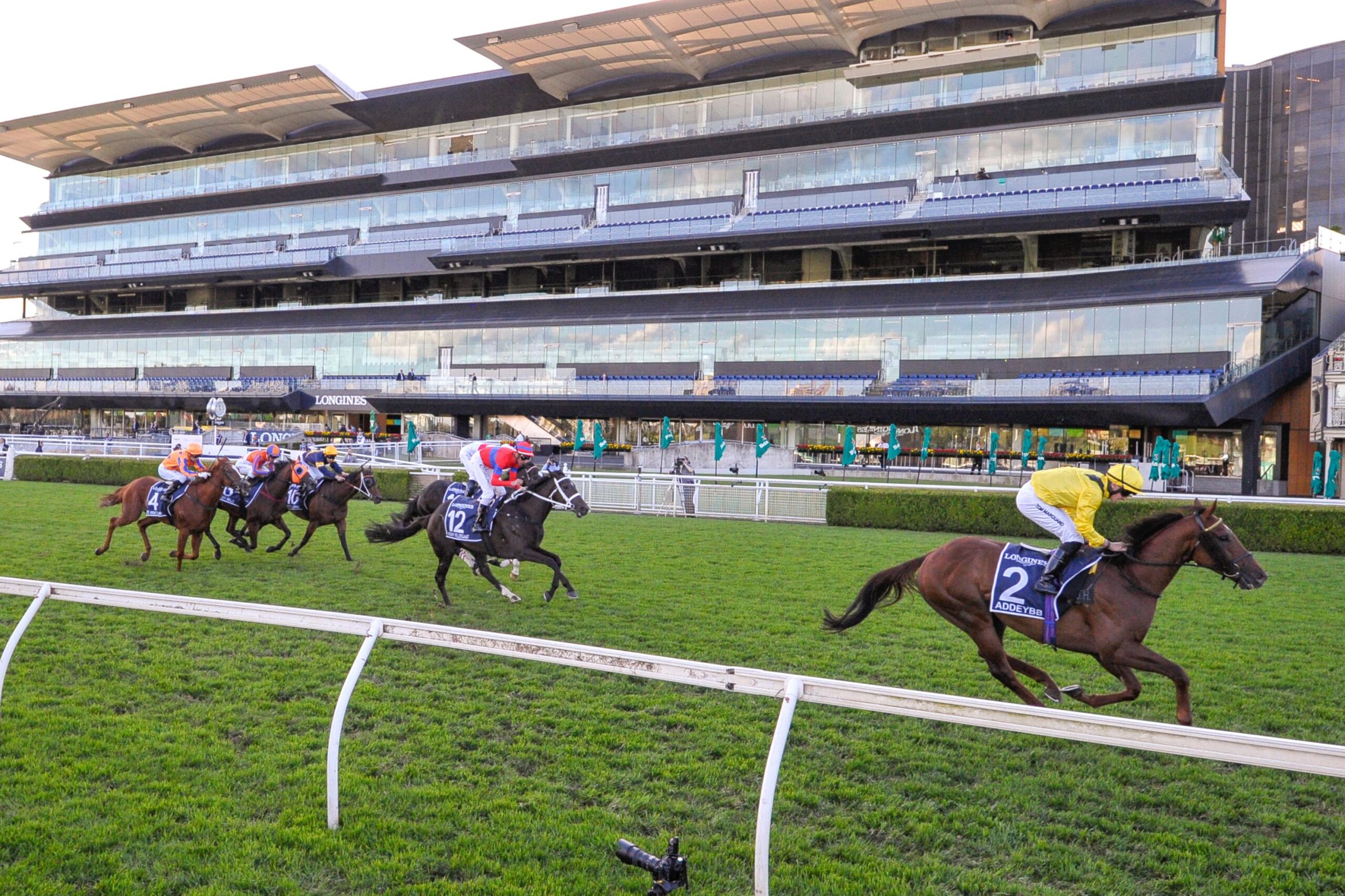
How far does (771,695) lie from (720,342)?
36618mm

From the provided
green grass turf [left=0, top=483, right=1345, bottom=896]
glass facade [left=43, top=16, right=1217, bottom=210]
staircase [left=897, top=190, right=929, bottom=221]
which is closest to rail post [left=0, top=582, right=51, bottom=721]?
green grass turf [left=0, top=483, right=1345, bottom=896]

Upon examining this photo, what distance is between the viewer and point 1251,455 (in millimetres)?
29594

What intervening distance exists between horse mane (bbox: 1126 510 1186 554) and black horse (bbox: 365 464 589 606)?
480cm

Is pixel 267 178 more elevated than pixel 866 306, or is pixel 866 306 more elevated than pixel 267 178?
pixel 267 178

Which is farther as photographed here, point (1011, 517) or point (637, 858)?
point (1011, 517)

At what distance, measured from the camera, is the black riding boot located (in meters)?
5.32

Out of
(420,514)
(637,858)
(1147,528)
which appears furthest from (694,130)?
(637,858)

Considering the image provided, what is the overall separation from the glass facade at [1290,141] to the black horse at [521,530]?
190ft

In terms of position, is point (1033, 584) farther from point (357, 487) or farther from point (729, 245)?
point (729, 245)

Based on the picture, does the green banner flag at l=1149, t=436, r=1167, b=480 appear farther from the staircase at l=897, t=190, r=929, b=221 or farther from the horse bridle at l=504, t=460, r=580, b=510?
the horse bridle at l=504, t=460, r=580, b=510

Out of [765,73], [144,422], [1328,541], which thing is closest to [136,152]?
[144,422]

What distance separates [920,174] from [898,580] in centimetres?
3497

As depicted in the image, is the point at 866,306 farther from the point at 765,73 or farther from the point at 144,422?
the point at 144,422

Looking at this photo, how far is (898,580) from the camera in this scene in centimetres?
604
